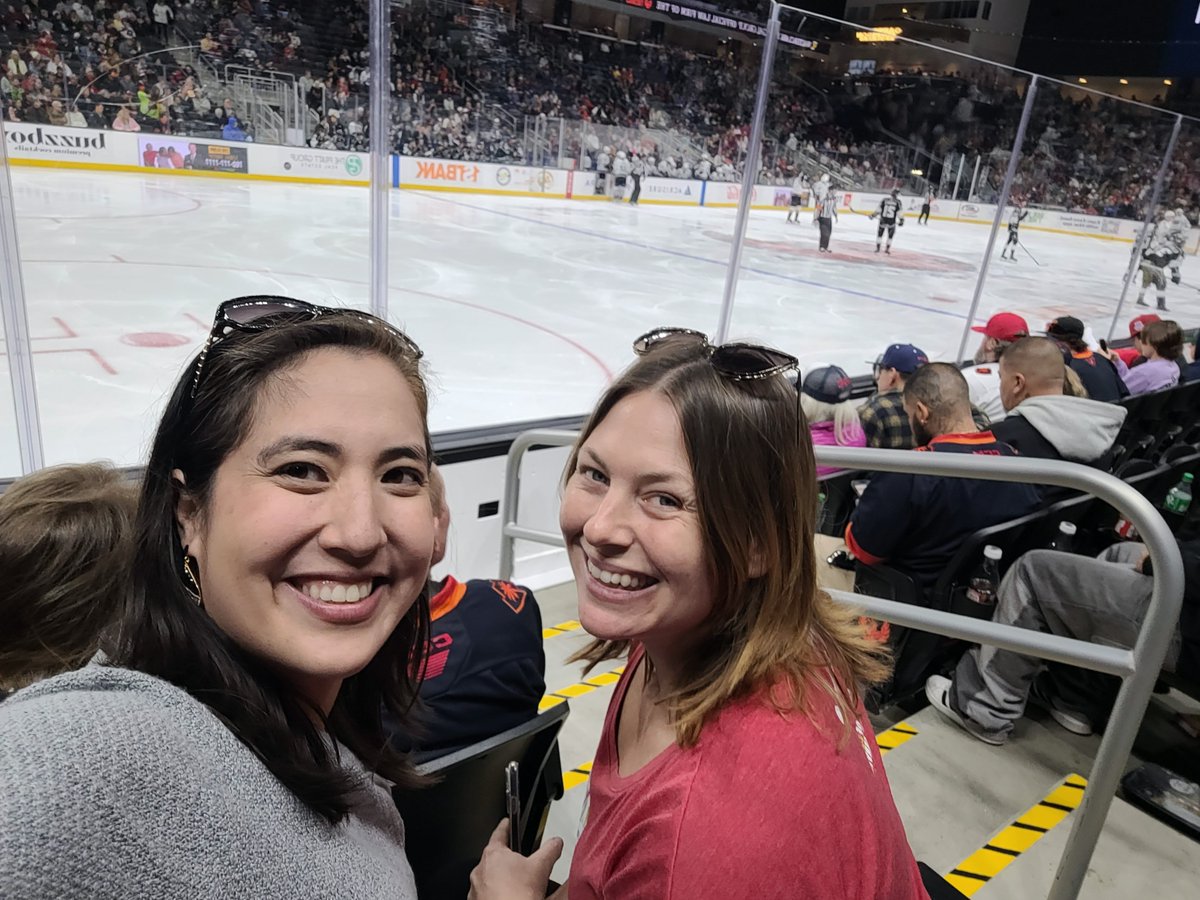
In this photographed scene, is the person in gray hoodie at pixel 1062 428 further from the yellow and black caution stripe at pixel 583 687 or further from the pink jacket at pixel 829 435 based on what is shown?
the yellow and black caution stripe at pixel 583 687

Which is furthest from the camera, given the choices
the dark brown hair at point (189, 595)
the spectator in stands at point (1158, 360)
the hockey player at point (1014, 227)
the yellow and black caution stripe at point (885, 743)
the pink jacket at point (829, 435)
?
the hockey player at point (1014, 227)

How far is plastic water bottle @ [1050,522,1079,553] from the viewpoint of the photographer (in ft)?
7.57

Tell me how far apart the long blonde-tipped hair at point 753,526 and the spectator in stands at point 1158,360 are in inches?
196

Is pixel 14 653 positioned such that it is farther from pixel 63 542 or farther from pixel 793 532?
pixel 793 532

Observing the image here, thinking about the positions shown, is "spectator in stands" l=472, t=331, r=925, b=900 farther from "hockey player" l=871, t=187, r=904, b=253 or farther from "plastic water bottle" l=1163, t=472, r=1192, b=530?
"hockey player" l=871, t=187, r=904, b=253

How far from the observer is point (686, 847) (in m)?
0.61

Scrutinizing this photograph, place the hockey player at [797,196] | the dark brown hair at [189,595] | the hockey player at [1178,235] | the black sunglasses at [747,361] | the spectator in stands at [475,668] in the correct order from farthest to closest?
the hockey player at [1178,235], the hockey player at [797,196], the spectator in stands at [475,668], the black sunglasses at [747,361], the dark brown hair at [189,595]

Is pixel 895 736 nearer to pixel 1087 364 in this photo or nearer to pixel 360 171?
pixel 1087 364

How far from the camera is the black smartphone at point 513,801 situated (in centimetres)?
99

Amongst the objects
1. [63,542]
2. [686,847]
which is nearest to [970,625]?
[686,847]

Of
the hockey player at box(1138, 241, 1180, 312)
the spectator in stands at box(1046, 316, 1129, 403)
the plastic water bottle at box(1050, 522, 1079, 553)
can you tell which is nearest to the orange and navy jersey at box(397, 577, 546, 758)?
the plastic water bottle at box(1050, 522, 1079, 553)

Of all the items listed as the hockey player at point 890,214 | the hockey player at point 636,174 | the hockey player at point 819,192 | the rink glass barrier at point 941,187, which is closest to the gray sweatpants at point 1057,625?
the rink glass barrier at point 941,187

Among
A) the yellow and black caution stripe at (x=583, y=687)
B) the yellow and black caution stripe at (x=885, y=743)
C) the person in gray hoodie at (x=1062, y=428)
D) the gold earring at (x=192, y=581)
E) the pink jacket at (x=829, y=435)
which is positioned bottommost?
the yellow and black caution stripe at (x=583, y=687)

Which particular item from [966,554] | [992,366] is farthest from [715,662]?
[992,366]
